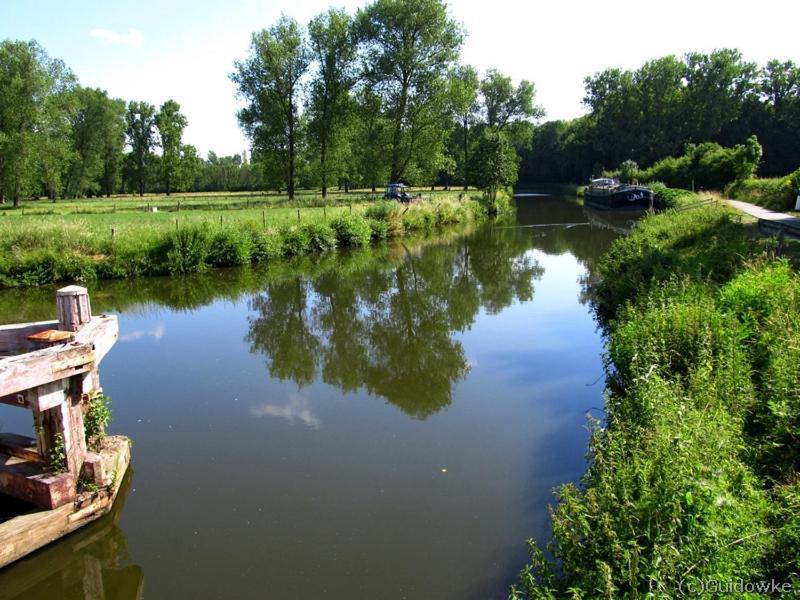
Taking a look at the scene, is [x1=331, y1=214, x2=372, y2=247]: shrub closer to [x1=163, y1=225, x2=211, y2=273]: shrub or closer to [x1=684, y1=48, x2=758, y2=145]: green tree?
[x1=163, y1=225, x2=211, y2=273]: shrub

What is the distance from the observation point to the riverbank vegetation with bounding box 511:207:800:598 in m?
3.38

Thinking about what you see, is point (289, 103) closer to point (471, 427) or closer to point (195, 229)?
point (195, 229)

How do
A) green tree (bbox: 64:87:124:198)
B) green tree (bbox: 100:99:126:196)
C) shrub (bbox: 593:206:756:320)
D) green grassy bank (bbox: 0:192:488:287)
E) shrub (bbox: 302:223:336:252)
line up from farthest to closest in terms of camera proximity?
green tree (bbox: 100:99:126:196) → green tree (bbox: 64:87:124:198) → shrub (bbox: 302:223:336:252) → green grassy bank (bbox: 0:192:488:287) → shrub (bbox: 593:206:756:320)

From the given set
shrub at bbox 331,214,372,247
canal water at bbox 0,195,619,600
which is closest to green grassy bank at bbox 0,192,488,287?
shrub at bbox 331,214,372,247

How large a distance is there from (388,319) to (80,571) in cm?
951

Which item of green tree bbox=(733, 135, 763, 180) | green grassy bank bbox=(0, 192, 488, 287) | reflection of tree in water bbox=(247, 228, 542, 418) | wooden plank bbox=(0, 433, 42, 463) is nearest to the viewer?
wooden plank bbox=(0, 433, 42, 463)

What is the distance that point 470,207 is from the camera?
4294 centimetres

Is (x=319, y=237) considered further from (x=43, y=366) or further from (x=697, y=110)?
(x=697, y=110)

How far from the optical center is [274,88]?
41625mm

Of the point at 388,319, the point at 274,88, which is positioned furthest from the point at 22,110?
the point at 388,319

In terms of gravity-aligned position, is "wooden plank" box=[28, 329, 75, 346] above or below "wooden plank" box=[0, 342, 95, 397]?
above

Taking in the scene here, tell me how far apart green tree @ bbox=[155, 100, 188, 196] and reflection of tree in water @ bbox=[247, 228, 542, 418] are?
54.0 metres

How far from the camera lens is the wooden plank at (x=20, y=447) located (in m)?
5.48

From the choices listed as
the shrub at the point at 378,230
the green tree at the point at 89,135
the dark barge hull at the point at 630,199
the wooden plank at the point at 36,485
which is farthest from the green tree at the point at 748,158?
the green tree at the point at 89,135
